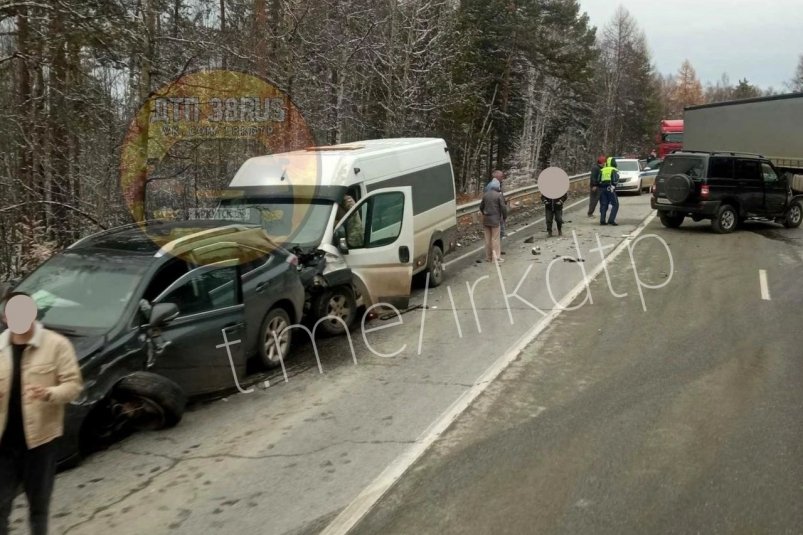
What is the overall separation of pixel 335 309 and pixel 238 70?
7.99m

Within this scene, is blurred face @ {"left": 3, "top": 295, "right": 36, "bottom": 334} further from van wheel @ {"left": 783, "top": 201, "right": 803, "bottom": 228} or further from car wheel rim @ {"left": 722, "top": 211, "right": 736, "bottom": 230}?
van wheel @ {"left": 783, "top": 201, "right": 803, "bottom": 228}

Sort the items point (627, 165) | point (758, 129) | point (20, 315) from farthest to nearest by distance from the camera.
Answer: point (627, 165), point (758, 129), point (20, 315)

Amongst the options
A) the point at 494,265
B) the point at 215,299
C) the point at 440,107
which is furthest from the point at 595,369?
the point at 440,107

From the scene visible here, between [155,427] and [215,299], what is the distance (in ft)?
4.68

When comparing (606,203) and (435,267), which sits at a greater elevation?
(606,203)

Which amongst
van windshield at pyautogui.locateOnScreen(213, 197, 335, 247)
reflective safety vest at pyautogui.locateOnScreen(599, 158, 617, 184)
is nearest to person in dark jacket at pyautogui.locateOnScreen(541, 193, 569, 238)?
reflective safety vest at pyautogui.locateOnScreen(599, 158, 617, 184)

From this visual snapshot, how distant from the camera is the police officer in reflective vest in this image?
19144 millimetres

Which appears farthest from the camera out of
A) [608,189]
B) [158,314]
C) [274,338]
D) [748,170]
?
[608,189]

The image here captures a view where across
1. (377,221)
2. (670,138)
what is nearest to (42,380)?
(377,221)

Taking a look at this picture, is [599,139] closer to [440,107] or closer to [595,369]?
[440,107]

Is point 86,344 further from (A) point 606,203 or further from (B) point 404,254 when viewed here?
(A) point 606,203

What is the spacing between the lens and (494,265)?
563 inches

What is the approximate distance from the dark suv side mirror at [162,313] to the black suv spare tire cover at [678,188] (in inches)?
590

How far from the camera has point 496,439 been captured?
18.2 feet
